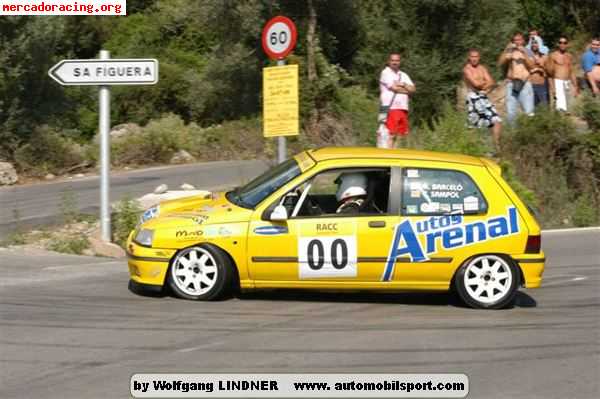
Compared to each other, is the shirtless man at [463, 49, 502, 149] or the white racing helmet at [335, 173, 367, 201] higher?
the shirtless man at [463, 49, 502, 149]

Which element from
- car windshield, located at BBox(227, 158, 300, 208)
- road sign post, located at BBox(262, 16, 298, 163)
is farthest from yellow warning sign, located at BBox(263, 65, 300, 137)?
car windshield, located at BBox(227, 158, 300, 208)

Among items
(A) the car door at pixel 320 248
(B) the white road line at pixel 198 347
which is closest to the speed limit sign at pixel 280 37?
(A) the car door at pixel 320 248

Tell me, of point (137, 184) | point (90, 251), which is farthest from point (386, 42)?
point (90, 251)

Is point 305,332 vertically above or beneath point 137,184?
beneath

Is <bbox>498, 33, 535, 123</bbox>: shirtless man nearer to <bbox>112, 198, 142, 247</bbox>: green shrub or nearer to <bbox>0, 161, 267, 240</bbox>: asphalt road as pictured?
<bbox>0, 161, 267, 240</bbox>: asphalt road

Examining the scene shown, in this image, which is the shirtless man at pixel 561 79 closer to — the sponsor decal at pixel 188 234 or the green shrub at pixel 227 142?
the green shrub at pixel 227 142

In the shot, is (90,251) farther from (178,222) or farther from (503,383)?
(503,383)

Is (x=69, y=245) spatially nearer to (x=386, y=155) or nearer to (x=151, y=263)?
(x=151, y=263)

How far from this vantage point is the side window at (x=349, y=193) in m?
10.0

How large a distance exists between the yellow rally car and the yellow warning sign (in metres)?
3.74

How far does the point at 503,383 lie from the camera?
7293 mm

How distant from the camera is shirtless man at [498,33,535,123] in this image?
18047 mm

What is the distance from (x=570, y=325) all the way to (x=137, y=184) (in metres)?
11.3

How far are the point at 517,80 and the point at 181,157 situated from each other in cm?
877
